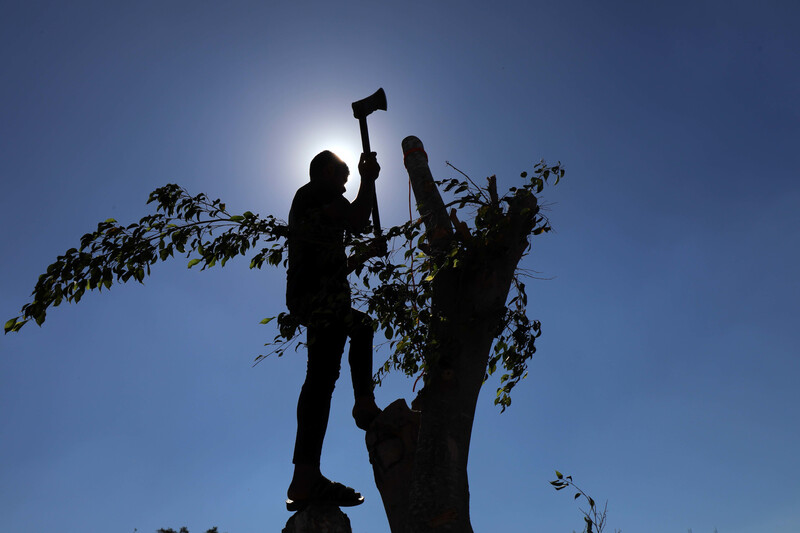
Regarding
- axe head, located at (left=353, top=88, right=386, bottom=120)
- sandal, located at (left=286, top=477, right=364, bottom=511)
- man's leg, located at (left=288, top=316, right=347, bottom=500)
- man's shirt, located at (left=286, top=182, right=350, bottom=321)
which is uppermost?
axe head, located at (left=353, top=88, right=386, bottom=120)

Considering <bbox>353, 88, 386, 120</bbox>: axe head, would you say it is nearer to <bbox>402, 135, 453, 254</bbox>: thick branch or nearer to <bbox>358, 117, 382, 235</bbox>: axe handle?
<bbox>358, 117, 382, 235</bbox>: axe handle

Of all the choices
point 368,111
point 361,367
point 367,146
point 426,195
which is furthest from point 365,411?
point 368,111

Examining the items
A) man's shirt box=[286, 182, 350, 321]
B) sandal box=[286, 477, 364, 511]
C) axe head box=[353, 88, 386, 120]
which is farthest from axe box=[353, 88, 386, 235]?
sandal box=[286, 477, 364, 511]

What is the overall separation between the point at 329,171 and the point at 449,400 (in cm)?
249

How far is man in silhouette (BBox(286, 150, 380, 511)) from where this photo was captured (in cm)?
509

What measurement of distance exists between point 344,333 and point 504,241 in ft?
5.34

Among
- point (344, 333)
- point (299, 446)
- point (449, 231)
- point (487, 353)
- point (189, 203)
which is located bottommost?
point (299, 446)

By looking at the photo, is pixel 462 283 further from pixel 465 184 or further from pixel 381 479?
pixel 381 479

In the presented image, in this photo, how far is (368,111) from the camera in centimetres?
661

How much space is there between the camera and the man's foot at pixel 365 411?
5398 millimetres

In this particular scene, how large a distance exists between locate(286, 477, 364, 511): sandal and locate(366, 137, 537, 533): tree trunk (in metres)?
0.33

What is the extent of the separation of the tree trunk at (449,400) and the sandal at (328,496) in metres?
0.33

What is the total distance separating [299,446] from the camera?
5.11 metres

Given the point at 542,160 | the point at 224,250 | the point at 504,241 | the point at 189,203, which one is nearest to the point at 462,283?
the point at 504,241
